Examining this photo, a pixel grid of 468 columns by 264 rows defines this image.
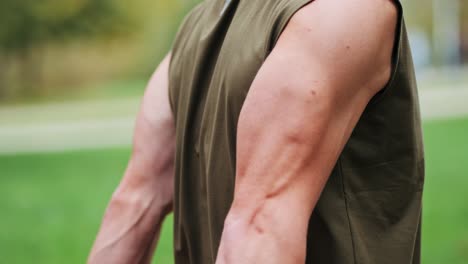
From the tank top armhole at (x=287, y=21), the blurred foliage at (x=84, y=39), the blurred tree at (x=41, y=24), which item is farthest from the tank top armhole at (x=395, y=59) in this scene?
the blurred tree at (x=41, y=24)

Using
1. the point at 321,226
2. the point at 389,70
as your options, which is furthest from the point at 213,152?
the point at 389,70

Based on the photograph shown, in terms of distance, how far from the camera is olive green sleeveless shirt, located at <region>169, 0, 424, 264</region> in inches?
70.9

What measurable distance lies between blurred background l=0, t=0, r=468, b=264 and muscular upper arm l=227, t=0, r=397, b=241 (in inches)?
210

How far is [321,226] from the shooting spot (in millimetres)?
1827

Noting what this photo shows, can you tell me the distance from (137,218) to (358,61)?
3.10ft

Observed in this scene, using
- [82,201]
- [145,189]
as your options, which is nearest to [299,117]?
[145,189]

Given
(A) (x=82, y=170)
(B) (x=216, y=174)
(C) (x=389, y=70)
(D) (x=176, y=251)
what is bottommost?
(A) (x=82, y=170)

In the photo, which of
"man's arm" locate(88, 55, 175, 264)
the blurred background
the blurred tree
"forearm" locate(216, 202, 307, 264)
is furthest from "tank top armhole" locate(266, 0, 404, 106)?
the blurred tree

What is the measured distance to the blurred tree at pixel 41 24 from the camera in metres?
36.5

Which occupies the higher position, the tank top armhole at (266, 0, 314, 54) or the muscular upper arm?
the tank top armhole at (266, 0, 314, 54)

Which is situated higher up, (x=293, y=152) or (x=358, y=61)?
(x=358, y=61)

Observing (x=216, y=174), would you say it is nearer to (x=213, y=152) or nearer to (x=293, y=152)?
(x=213, y=152)

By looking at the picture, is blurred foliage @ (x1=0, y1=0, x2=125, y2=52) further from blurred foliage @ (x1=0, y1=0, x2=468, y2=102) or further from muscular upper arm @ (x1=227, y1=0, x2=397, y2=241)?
muscular upper arm @ (x1=227, y1=0, x2=397, y2=241)

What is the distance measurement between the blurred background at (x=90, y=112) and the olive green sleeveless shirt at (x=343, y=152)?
5038 millimetres
